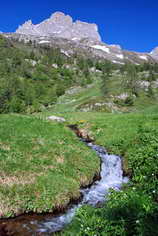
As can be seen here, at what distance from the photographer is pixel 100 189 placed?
17.4 metres

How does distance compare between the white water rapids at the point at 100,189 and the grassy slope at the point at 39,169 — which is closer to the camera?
the white water rapids at the point at 100,189

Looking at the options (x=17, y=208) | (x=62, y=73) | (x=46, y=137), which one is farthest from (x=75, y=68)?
(x=17, y=208)

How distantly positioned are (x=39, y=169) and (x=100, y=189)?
481 cm

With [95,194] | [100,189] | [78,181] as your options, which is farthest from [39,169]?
[100,189]

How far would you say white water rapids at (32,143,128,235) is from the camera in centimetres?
1280

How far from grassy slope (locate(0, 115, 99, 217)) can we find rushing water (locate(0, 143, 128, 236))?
81 cm

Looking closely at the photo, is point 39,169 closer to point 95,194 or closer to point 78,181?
point 78,181

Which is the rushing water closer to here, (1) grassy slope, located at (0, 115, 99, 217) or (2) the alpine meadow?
(2) the alpine meadow

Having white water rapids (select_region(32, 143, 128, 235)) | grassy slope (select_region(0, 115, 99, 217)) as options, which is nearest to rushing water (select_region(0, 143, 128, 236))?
white water rapids (select_region(32, 143, 128, 235))

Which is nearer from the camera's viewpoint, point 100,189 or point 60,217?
point 60,217

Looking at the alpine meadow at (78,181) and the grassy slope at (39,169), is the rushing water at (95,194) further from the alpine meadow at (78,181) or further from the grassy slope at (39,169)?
the grassy slope at (39,169)

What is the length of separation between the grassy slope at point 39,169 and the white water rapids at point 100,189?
81cm

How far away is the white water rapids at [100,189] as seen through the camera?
1280cm

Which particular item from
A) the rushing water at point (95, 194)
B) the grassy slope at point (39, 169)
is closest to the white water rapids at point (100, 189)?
the rushing water at point (95, 194)
